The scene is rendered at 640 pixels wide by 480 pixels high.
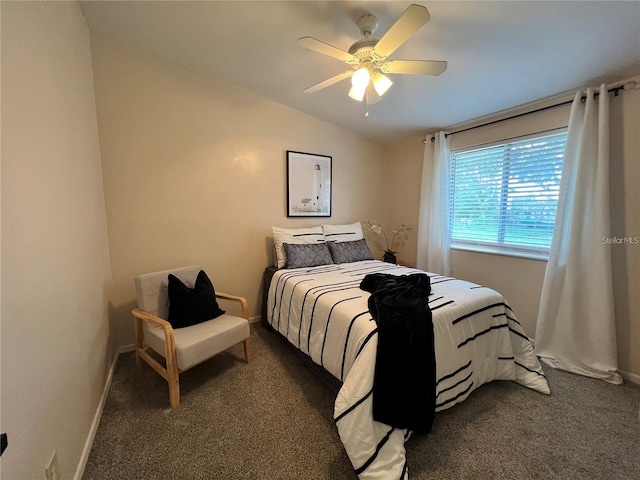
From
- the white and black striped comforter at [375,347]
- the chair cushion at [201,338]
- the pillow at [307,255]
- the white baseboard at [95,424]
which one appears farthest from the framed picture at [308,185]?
the white baseboard at [95,424]

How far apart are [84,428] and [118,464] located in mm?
265

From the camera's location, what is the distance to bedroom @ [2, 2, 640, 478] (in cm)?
95

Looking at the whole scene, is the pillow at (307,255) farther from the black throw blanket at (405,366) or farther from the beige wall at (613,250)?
the beige wall at (613,250)

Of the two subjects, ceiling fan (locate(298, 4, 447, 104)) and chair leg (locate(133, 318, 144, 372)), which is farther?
chair leg (locate(133, 318, 144, 372))

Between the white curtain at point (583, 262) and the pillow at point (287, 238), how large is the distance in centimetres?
228

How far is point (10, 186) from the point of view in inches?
35.0

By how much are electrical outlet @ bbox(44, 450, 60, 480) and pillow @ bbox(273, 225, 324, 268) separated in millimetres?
2020

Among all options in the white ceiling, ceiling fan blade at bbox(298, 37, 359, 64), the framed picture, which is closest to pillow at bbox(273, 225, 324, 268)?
the framed picture

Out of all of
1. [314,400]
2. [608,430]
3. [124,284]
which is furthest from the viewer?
[124,284]

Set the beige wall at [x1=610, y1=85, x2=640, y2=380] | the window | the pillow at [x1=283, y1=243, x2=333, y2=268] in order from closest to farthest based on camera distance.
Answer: the beige wall at [x1=610, y1=85, x2=640, y2=380] → the window → the pillow at [x1=283, y1=243, x2=333, y2=268]

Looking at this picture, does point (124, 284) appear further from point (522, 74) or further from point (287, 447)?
point (522, 74)

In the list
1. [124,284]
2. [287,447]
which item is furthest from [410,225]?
[124,284]

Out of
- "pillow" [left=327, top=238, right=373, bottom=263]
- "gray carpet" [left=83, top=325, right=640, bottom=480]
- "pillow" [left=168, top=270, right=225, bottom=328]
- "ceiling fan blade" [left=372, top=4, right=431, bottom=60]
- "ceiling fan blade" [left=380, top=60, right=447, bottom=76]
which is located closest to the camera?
"ceiling fan blade" [left=372, top=4, right=431, bottom=60]

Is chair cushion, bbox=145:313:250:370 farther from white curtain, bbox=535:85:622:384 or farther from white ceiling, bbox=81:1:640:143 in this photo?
white curtain, bbox=535:85:622:384
